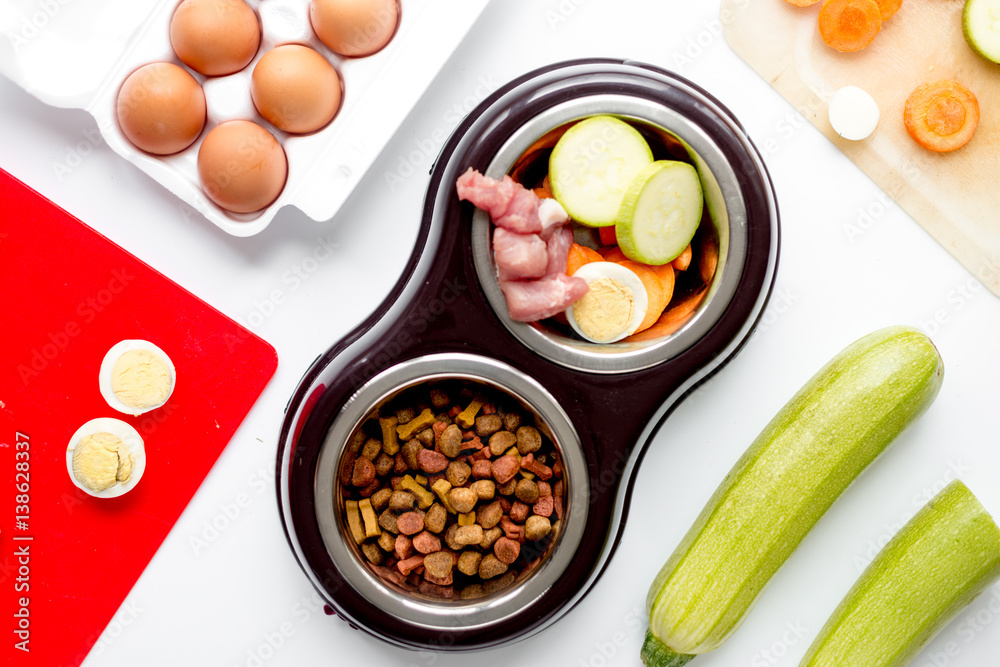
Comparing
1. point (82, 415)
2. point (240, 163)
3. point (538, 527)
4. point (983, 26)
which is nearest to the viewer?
point (538, 527)

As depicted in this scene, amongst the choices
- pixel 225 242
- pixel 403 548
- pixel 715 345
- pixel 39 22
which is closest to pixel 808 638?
pixel 715 345

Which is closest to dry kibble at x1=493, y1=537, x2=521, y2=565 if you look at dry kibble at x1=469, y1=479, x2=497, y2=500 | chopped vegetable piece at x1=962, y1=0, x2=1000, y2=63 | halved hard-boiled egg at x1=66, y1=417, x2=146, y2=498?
dry kibble at x1=469, y1=479, x2=497, y2=500

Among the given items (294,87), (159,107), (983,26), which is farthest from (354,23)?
(983,26)

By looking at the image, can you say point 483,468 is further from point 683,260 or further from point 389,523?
point 683,260

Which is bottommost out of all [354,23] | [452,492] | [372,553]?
[372,553]

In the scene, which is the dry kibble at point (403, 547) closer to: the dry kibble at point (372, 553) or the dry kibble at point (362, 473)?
the dry kibble at point (372, 553)

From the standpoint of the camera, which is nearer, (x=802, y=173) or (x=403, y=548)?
(x=403, y=548)

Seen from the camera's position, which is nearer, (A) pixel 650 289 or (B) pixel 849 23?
(A) pixel 650 289

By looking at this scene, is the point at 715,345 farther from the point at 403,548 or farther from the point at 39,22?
the point at 39,22
